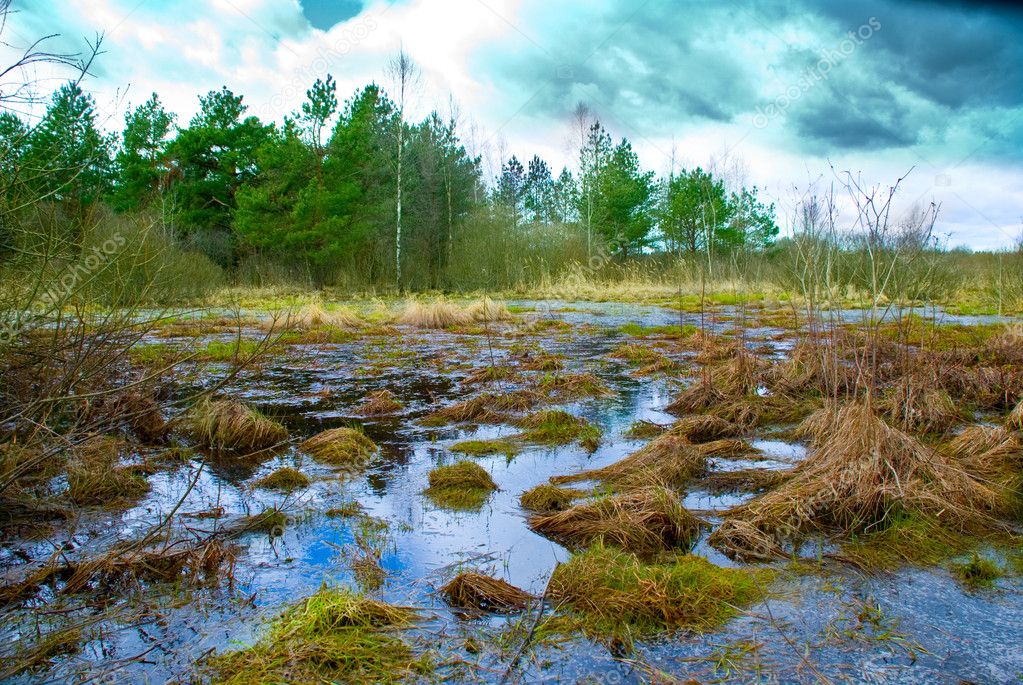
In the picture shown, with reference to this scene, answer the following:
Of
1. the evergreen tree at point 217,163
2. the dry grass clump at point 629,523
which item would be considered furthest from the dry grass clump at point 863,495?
the evergreen tree at point 217,163

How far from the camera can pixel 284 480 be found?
5418 mm

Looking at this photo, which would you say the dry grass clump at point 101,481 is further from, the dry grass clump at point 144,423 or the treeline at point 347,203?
the treeline at point 347,203

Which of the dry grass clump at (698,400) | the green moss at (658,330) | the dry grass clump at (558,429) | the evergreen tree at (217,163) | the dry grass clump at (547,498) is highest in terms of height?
the evergreen tree at (217,163)

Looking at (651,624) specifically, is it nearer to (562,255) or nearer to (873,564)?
(873,564)

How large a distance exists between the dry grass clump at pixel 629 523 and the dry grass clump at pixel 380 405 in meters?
3.58

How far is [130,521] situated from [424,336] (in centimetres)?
1076

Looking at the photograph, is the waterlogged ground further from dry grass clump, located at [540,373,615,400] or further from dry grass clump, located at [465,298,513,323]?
dry grass clump, located at [465,298,513,323]

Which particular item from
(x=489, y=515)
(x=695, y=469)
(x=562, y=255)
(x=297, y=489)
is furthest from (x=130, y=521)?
(x=562, y=255)

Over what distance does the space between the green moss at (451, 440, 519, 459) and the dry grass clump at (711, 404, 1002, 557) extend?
2.20 m

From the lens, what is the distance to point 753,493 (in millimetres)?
5156

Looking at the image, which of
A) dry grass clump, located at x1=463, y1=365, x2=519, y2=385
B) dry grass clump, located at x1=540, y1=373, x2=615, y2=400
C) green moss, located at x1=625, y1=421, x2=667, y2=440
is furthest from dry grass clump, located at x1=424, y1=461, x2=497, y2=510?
dry grass clump, located at x1=463, y1=365, x2=519, y2=385

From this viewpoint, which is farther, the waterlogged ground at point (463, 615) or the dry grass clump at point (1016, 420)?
the dry grass clump at point (1016, 420)

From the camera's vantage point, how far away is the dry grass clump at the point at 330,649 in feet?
9.34

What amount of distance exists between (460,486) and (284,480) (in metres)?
1.28
